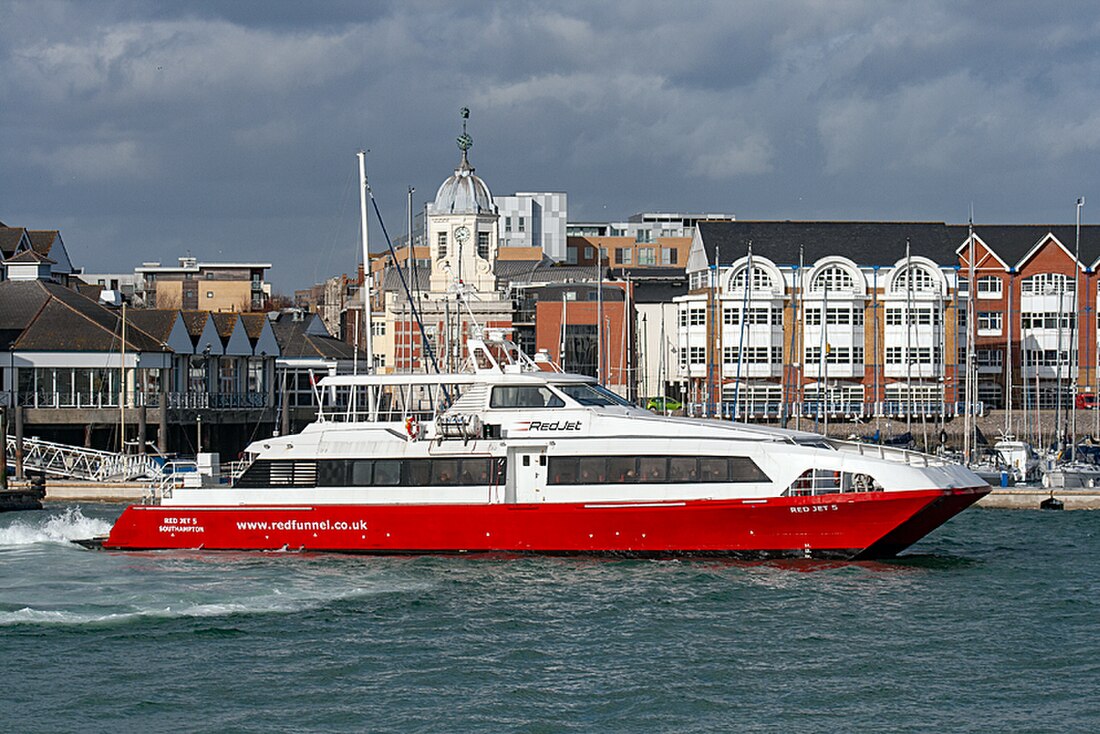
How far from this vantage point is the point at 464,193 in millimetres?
83062

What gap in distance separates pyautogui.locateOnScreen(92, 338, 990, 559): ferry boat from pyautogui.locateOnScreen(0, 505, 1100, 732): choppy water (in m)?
0.56

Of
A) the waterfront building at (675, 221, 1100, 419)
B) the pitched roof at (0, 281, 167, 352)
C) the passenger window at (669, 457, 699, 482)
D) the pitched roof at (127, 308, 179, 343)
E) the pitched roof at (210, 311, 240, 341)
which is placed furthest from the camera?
the waterfront building at (675, 221, 1100, 419)

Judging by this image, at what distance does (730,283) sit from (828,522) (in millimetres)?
46148

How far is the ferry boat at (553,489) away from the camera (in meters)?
30.4

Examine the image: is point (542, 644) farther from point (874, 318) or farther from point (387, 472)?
point (874, 318)

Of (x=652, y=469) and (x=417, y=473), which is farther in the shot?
(x=417, y=473)

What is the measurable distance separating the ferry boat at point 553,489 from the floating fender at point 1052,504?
15832mm

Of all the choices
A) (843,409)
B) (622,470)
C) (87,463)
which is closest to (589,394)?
(622,470)

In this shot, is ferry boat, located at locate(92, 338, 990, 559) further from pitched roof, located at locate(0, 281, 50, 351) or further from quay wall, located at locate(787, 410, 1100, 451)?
Answer: quay wall, located at locate(787, 410, 1100, 451)

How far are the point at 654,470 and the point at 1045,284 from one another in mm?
53582

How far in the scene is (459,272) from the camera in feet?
255

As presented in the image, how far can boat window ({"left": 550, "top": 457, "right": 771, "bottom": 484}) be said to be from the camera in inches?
1200

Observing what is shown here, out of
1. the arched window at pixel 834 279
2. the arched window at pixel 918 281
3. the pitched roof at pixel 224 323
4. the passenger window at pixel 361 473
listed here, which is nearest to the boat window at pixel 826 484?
the passenger window at pixel 361 473

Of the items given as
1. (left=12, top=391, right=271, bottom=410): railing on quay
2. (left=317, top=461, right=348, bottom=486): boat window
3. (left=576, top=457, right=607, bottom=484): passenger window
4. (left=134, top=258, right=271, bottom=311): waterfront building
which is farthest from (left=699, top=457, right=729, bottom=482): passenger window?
(left=134, top=258, right=271, bottom=311): waterfront building
